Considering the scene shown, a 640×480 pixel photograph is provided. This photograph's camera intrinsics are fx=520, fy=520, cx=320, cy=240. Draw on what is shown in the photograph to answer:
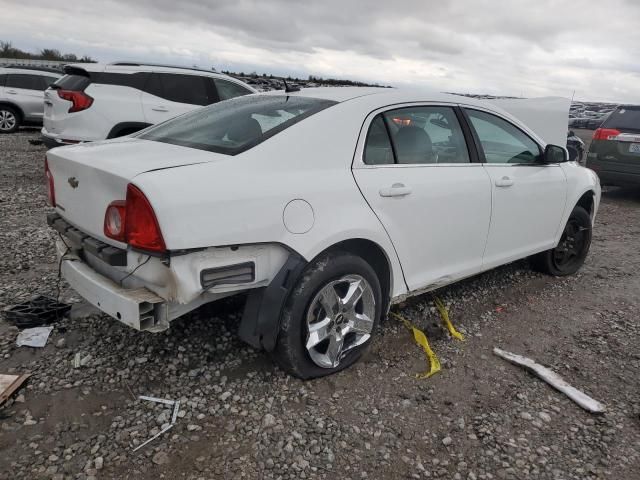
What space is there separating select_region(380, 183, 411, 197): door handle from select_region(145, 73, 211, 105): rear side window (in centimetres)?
602

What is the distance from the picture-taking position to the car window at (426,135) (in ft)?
10.6

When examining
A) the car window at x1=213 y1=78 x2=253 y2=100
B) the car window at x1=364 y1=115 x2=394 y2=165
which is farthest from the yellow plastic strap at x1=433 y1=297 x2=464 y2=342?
the car window at x1=213 y1=78 x2=253 y2=100

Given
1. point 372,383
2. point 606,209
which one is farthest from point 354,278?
point 606,209

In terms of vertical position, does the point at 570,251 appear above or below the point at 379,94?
below

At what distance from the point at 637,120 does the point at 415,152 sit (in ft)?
24.9

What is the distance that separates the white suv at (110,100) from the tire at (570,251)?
19.0 ft

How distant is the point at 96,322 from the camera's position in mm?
3500

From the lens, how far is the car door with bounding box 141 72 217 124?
785 cm

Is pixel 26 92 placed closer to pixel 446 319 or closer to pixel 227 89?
pixel 227 89

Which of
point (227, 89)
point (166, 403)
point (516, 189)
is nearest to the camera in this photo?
point (166, 403)

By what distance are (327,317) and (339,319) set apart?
89 mm

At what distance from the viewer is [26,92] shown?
1317 cm

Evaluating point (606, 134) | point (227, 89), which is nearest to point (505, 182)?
point (227, 89)

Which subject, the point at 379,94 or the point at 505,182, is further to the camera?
the point at 505,182
